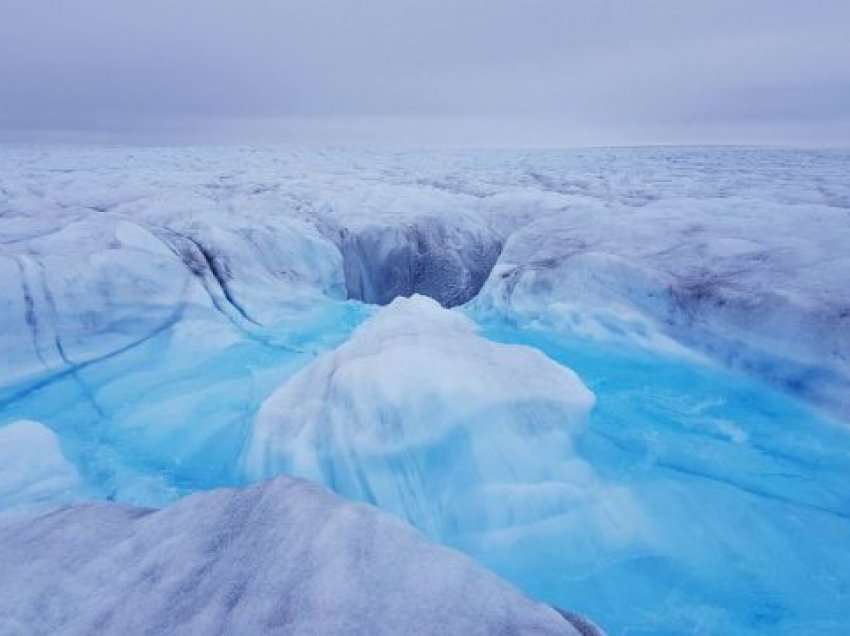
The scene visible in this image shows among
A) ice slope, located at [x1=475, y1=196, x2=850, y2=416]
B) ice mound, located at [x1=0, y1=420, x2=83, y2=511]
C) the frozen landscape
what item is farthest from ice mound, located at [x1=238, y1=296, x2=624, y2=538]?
ice slope, located at [x1=475, y1=196, x2=850, y2=416]

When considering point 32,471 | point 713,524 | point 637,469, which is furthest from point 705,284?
point 32,471

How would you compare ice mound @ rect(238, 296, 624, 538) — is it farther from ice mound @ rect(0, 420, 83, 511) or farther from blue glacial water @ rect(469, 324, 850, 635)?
ice mound @ rect(0, 420, 83, 511)

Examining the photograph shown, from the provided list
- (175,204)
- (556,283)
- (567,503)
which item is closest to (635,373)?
(556,283)

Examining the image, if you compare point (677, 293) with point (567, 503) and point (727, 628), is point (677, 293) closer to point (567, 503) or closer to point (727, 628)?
point (567, 503)

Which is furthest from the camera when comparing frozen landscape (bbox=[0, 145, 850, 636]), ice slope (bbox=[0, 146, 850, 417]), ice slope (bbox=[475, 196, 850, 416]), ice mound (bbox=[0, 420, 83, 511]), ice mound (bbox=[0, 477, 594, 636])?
ice slope (bbox=[0, 146, 850, 417])

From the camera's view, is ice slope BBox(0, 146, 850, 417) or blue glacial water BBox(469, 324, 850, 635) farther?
ice slope BBox(0, 146, 850, 417)

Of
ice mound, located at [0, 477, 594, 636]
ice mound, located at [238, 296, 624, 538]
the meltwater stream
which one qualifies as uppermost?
ice mound, located at [0, 477, 594, 636]
